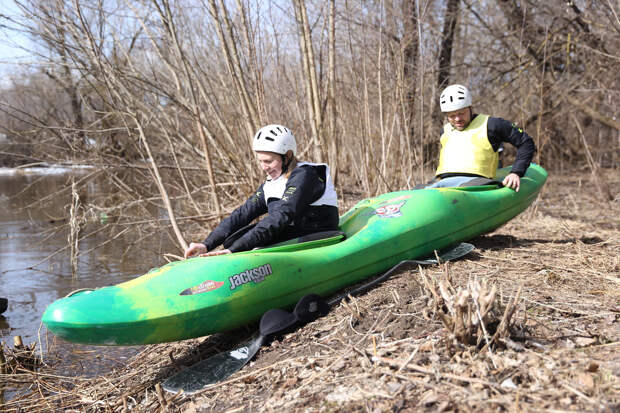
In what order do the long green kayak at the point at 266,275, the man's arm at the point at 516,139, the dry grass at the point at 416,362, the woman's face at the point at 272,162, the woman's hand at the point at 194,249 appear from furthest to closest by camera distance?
the man's arm at the point at 516,139 → the woman's face at the point at 272,162 → the woman's hand at the point at 194,249 → the long green kayak at the point at 266,275 → the dry grass at the point at 416,362

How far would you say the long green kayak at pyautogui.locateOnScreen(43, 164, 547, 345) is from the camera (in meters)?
2.51

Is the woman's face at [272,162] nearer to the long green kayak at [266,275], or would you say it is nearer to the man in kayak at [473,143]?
the long green kayak at [266,275]

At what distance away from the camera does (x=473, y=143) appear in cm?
444

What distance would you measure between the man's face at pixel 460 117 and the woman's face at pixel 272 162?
187 cm

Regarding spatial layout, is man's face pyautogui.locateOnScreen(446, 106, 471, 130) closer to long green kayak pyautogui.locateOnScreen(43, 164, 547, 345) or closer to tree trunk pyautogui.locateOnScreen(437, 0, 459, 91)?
long green kayak pyautogui.locateOnScreen(43, 164, 547, 345)

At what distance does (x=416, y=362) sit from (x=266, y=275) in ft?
3.71

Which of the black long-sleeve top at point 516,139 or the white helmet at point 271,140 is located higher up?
the white helmet at point 271,140

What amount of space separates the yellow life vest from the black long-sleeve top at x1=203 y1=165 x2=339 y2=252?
1.59 meters

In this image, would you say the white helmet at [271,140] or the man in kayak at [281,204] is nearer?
the man in kayak at [281,204]

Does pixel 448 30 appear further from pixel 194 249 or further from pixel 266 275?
pixel 266 275

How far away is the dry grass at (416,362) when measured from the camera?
183 cm

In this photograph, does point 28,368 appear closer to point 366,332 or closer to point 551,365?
point 366,332

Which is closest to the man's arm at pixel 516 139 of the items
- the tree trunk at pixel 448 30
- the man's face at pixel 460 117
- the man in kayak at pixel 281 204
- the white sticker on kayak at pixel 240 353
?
the man's face at pixel 460 117

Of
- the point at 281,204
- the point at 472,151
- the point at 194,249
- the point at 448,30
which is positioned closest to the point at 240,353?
the point at 194,249
